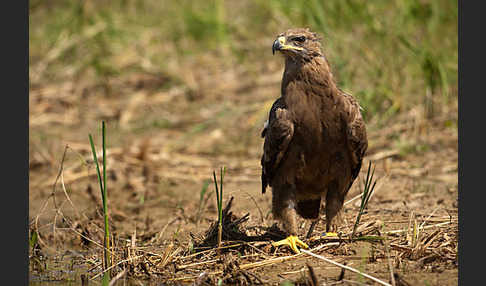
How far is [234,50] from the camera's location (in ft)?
31.3

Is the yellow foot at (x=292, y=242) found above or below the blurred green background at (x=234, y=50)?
below

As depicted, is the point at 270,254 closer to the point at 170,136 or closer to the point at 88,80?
the point at 170,136

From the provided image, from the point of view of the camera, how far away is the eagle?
4371mm

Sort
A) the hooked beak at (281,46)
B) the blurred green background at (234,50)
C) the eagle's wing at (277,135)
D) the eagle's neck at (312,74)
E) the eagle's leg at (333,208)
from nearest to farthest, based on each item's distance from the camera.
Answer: the eagle's wing at (277,135) → the eagle's neck at (312,74) → the hooked beak at (281,46) → the eagle's leg at (333,208) → the blurred green background at (234,50)

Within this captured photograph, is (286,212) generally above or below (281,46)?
below

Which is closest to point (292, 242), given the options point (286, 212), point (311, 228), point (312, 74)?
point (286, 212)

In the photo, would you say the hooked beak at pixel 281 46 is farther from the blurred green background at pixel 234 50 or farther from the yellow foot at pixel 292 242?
the blurred green background at pixel 234 50

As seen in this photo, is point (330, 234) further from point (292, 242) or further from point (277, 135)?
point (277, 135)

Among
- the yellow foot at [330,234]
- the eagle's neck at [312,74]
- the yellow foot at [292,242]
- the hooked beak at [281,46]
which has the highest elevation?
the hooked beak at [281,46]

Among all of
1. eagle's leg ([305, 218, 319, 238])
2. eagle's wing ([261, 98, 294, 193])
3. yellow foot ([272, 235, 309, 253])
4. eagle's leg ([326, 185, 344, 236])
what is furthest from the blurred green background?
yellow foot ([272, 235, 309, 253])

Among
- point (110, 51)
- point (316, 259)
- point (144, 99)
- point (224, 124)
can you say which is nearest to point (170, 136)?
point (224, 124)

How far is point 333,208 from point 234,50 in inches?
204

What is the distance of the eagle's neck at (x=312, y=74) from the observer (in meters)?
4.46

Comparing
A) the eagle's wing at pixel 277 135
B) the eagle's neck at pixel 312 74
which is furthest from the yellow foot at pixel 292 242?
the eagle's neck at pixel 312 74
